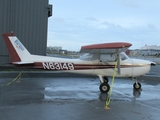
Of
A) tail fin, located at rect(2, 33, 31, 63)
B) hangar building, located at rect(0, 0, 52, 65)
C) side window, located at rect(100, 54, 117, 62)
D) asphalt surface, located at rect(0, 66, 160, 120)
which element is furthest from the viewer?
hangar building, located at rect(0, 0, 52, 65)

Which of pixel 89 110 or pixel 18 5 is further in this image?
pixel 18 5

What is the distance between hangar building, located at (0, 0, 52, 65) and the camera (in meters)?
18.4

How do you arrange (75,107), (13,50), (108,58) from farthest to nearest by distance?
(13,50) < (108,58) < (75,107)

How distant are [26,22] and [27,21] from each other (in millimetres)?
124

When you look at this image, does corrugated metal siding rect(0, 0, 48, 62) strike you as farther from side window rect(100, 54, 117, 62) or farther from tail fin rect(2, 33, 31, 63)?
side window rect(100, 54, 117, 62)

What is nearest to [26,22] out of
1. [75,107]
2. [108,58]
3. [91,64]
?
[91,64]

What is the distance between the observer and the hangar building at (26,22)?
18.4m

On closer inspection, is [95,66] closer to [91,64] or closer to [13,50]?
[91,64]

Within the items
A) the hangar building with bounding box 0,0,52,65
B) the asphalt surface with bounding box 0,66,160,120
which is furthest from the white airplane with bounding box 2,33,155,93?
the hangar building with bounding box 0,0,52,65

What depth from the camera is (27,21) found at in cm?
1903

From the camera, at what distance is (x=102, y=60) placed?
10211 mm

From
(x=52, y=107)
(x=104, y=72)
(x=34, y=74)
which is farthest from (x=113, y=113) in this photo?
(x=34, y=74)

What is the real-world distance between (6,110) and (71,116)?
6.23ft

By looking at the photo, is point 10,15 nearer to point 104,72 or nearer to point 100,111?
point 104,72
